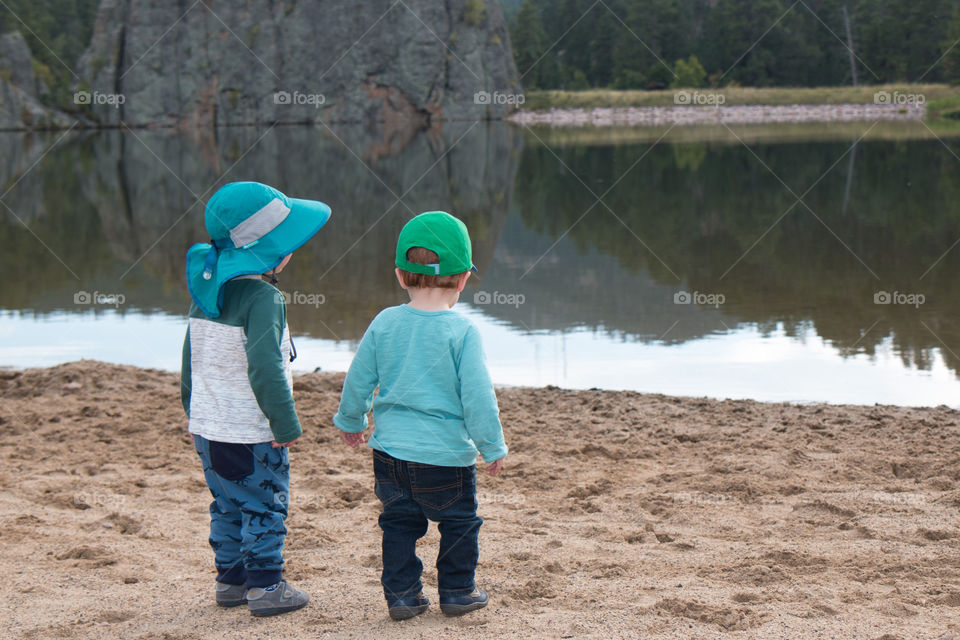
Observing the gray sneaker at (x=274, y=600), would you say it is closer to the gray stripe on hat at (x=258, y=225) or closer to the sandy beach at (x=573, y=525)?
the sandy beach at (x=573, y=525)

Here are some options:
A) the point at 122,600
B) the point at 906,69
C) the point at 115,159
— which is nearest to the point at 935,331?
the point at 122,600

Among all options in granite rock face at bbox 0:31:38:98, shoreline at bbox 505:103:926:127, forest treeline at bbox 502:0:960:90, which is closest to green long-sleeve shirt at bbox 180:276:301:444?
shoreline at bbox 505:103:926:127

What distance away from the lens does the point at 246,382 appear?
127 inches

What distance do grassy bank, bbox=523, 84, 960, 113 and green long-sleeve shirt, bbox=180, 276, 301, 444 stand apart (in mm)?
63000

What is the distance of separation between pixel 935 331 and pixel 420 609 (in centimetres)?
613

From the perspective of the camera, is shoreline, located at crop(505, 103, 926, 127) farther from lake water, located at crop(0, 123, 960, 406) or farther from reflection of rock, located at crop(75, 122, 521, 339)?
lake water, located at crop(0, 123, 960, 406)

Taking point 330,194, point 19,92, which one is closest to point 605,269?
point 330,194

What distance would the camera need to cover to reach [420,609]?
313 cm

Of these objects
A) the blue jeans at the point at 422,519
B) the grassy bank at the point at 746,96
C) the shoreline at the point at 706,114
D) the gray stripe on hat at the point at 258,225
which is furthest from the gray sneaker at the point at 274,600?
the grassy bank at the point at 746,96

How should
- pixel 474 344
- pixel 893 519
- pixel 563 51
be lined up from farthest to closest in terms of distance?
pixel 563 51
pixel 893 519
pixel 474 344

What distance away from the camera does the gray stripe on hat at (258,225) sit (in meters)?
3.19

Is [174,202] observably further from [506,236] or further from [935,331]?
[935,331]

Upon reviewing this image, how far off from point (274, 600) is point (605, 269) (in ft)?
26.8

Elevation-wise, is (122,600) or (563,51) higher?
(563,51)
